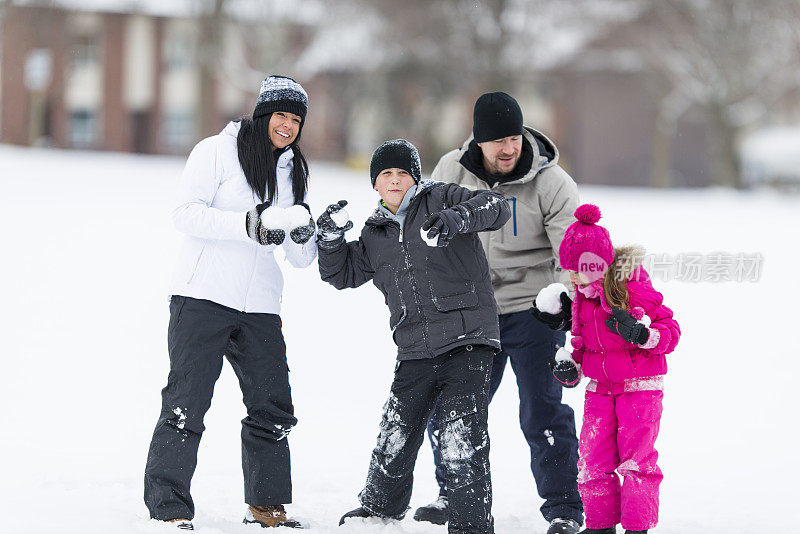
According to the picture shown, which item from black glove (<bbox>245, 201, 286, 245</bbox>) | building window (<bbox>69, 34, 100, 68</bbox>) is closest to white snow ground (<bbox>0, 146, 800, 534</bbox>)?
black glove (<bbox>245, 201, 286, 245</bbox>)

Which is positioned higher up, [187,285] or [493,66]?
[493,66]

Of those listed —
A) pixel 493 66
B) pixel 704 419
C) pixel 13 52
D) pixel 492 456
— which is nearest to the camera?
pixel 492 456

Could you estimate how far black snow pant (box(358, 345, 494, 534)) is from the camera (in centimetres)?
370

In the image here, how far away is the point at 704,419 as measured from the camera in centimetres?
646

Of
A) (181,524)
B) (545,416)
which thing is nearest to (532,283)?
(545,416)

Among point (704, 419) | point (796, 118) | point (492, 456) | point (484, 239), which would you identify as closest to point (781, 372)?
point (704, 419)

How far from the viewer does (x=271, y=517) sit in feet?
13.5

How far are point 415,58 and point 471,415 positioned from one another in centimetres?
2557

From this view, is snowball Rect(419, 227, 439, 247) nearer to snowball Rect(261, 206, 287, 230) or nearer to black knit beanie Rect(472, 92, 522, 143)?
snowball Rect(261, 206, 287, 230)

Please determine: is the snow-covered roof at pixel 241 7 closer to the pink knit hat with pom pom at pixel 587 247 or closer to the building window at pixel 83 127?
the building window at pixel 83 127

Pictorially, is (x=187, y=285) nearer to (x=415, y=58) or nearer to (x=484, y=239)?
(x=484, y=239)

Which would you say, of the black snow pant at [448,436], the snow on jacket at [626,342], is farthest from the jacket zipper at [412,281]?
the snow on jacket at [626,342]

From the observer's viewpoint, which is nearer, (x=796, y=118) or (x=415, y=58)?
(x=415, y=58)

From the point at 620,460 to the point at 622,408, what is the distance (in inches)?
8.9
